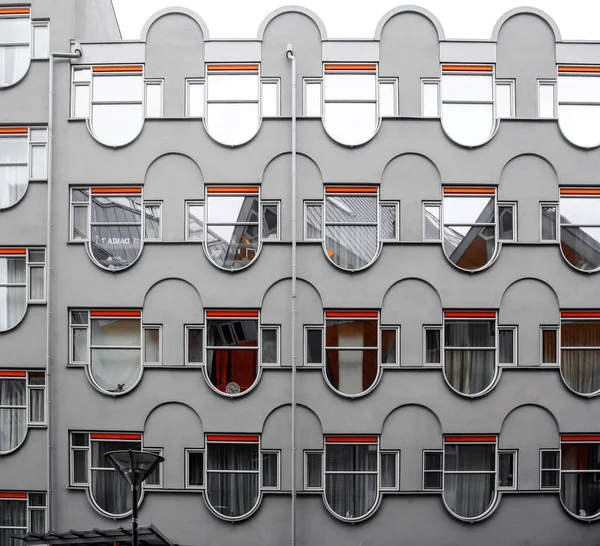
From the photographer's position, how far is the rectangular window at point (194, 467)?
11.8 meters

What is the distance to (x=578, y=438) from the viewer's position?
1184 centimetres

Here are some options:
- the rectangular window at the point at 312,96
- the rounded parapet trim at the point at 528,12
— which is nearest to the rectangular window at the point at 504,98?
the rounded parapet trim at the point at 528,12

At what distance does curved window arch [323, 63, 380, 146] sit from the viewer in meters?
12.2

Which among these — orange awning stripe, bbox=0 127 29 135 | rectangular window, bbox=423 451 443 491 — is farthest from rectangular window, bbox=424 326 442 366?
orange awning stripe, bbox=0 127 29 135

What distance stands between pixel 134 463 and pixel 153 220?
5750 mm

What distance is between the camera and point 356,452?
468 inches

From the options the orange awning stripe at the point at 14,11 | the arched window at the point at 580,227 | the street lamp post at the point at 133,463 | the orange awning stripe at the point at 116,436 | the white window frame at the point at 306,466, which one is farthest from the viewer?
the orange awning stripe at the point at 14,11

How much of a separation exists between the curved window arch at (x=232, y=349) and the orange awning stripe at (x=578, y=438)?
7314mm

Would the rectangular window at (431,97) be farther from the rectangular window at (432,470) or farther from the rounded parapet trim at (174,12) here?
the rectangular window at (432,470)

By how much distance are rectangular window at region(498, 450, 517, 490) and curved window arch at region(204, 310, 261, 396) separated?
605 cm

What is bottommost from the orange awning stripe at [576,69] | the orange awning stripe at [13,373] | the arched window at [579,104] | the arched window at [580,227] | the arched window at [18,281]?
the orange awning stripe at [13,373]

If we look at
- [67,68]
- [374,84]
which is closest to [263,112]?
[374,84]

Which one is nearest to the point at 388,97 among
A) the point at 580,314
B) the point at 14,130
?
the point at 580,314

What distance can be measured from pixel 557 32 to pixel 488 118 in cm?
263
